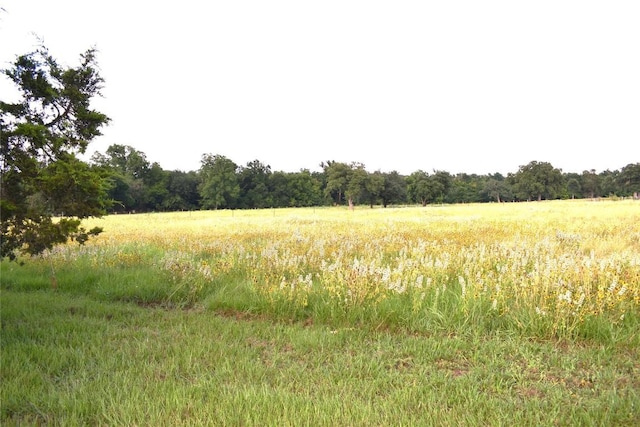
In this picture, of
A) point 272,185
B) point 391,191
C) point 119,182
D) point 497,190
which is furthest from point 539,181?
point 119,182

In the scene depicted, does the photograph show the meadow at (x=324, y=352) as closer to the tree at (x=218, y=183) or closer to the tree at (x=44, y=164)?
the tree at (x=44, y=164)

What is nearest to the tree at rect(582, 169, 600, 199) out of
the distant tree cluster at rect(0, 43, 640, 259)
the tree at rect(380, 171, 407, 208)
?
the distant tree cluster at rect(0, 43, 640, 259)

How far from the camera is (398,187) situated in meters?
80.3

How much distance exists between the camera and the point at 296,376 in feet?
12.0

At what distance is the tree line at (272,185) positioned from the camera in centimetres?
7631

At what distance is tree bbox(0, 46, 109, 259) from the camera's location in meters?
5.18

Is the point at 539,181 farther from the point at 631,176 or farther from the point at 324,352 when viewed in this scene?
the point at 324,352

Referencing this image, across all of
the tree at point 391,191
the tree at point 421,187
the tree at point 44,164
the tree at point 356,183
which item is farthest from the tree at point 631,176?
the tree at point 44,164

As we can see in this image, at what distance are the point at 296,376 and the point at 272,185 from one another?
342 feet

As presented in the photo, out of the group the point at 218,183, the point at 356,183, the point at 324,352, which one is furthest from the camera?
the point at 218,183

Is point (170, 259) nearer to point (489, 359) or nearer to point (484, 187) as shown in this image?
point (489, 359)

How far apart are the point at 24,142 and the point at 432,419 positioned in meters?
6.26

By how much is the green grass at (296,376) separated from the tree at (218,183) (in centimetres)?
8691

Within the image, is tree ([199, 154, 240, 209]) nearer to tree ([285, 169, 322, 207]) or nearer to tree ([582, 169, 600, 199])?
tree ([285, 169, 322, 207])
